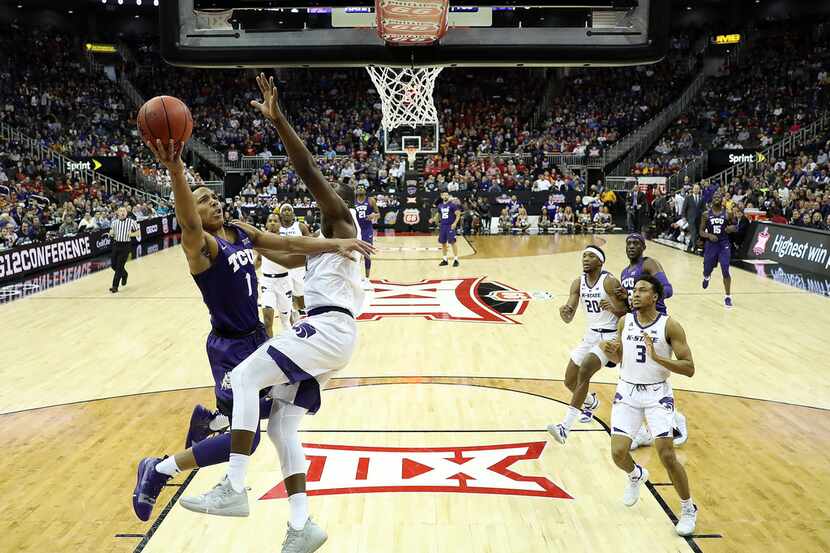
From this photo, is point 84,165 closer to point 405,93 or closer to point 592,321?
point 405,93

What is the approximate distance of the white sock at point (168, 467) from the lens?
4.30 metres

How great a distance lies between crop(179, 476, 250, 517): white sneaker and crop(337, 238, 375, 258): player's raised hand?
1.37 meters

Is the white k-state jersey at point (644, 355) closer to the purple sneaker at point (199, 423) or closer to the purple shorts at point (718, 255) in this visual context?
the purple sneaker at point (199, 423)

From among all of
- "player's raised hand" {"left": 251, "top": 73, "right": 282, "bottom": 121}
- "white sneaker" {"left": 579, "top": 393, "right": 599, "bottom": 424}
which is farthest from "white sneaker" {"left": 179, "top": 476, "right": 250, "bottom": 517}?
"white sneaker" {"left": 579, "top": 393, "right": 599, "bottom": 424}

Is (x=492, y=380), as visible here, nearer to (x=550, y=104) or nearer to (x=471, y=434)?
(x=471, y=434)

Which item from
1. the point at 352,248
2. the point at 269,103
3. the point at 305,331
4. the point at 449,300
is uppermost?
the point at 269,103

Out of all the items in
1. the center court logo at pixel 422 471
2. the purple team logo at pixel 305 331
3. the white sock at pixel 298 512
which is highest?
the purple team logo at pixel 305 331

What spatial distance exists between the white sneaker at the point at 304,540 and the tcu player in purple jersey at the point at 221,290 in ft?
1.82

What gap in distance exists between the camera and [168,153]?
3.80m

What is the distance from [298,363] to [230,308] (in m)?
0.74

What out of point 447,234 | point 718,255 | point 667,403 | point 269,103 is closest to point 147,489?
point 269,103

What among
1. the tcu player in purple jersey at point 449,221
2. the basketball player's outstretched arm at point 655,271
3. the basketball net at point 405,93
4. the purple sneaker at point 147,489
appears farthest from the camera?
the tcu player in purple jersey at point 449,221

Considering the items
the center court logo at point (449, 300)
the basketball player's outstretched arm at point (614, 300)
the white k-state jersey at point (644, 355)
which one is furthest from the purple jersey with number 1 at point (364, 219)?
the white k-state jersey at point (644, 355)

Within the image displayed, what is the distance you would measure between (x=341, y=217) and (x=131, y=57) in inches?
1448
